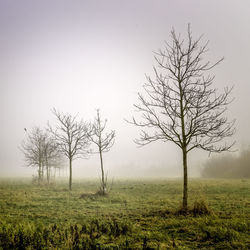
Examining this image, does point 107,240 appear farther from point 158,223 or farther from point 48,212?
point 48,212

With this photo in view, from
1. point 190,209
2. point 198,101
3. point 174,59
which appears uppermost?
point 174,59

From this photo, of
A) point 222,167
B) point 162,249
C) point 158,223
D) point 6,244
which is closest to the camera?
point 162,249

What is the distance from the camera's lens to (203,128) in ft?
31.0

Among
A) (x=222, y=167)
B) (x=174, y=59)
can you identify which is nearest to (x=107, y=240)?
(x=174, y=59)

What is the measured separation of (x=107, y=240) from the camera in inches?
232

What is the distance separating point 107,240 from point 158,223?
2.51m

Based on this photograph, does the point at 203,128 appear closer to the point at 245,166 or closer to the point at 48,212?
the point at 48,212

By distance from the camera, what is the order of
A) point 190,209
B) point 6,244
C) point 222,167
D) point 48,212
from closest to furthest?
point 6,244
point 190,209
point 48,212
point 222,167

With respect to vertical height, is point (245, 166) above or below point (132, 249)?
below

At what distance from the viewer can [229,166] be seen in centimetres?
5431

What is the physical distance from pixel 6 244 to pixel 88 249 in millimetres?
2493

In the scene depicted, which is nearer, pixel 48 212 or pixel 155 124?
pixel 155 124

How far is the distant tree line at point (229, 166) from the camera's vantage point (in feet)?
161

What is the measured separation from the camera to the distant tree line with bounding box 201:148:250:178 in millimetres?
49138
